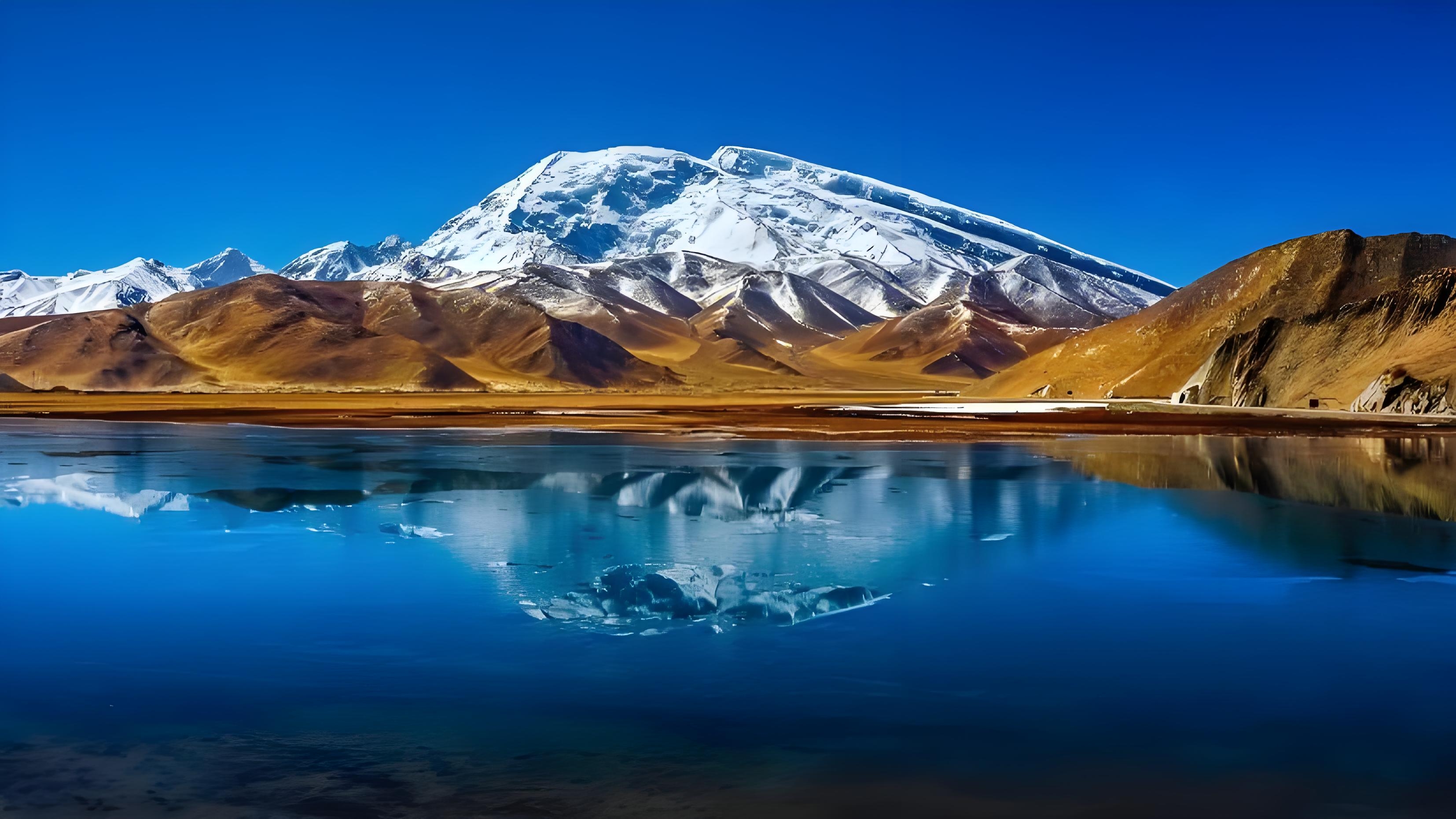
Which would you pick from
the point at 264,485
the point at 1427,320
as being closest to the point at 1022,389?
the point at 1427,320

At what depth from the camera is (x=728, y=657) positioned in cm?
1073

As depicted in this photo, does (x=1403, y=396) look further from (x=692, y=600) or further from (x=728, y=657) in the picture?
(x=728, y=657)

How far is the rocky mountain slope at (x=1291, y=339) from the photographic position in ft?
219

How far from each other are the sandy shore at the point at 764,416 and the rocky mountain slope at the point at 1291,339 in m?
3.97

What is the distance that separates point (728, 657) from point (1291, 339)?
252ft

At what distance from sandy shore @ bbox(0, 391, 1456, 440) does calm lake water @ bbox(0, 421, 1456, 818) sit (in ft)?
95.3

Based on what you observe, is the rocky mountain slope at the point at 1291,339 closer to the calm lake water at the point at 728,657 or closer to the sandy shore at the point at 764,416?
the sandy shore at the point at 764,416

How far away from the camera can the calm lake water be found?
7.50 m

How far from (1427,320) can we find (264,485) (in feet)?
218

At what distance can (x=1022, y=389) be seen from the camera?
113938 mm

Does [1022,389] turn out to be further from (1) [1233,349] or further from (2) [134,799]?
(2) [134,799]

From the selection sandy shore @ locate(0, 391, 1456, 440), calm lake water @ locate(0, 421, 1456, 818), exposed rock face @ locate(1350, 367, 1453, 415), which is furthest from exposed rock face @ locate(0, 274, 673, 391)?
calm lake water @ locate(0, 421, 1456, 818)

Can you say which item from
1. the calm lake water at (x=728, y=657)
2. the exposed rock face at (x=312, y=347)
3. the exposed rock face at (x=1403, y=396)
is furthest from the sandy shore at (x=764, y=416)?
the exposed rock face at (x=312, y=347)

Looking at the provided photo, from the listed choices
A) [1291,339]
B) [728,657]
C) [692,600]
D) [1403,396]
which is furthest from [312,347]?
[728,657]
